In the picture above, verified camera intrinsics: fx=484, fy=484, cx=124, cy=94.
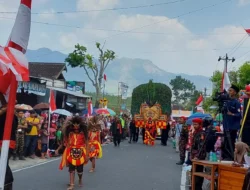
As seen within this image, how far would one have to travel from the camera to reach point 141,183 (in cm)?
1264

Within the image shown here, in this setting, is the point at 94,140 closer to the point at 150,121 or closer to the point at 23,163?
the point at 23,163

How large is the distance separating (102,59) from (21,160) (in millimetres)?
35967

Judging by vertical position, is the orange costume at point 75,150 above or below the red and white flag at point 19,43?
below

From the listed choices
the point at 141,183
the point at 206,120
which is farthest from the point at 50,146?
the point at 206,120

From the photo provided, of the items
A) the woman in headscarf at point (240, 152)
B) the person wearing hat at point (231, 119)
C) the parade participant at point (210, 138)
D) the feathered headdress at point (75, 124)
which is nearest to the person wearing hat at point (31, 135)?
the feathered headdress at point (75, 124)

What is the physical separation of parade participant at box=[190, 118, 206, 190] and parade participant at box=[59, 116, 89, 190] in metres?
2.65

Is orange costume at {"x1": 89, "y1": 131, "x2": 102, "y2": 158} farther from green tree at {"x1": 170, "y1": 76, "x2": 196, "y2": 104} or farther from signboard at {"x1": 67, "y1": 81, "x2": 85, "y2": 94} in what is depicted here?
green tree at {"x1": 170, "y1": 76, "x2": 196, "y2": 104}

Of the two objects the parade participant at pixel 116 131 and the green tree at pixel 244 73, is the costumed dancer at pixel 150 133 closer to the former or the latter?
the parade participant at pixel 116 131

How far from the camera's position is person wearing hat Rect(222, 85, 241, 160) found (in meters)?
10.1

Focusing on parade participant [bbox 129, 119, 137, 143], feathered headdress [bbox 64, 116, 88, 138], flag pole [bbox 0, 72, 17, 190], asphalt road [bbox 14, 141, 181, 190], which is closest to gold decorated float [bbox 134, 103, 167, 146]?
parade participant [bbox 129, 119, 137, 143]

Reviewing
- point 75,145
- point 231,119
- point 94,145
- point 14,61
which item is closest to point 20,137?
point 94,145

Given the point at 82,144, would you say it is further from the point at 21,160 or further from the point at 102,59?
the point at 102,59

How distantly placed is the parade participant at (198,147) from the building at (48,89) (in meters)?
18.0

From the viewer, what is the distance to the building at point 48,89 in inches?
1172
